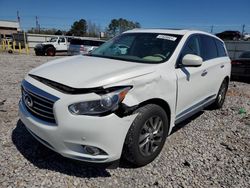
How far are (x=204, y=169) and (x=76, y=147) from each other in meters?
1.71

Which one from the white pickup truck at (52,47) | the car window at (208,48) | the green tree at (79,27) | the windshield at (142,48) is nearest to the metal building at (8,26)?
the green tree at (79,27)

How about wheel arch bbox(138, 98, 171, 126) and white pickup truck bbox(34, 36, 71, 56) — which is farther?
white pickup truck bbox(34, 36, 71, 56)

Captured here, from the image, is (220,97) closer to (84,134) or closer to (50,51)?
(84,134)

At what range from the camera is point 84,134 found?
2.33 metres

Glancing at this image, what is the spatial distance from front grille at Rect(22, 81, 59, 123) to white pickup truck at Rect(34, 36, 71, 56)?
66.5ft

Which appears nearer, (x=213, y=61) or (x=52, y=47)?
(x=213, y=61)

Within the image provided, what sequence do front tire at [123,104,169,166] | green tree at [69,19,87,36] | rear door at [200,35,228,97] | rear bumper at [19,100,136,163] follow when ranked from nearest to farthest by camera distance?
rear bumper at [19,100,136,163] → front tire at [123,104,169,166] → rear door at [200,35,228,97] → green tree at [69,19,87,36]

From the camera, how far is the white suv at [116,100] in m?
2.34

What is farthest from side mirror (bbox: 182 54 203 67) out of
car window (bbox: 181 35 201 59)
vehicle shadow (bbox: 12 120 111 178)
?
vehicle shadow (bbox: 12 120 111 178)

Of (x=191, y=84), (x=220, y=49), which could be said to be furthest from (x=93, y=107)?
(x=220, y=49)

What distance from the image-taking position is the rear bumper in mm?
2316

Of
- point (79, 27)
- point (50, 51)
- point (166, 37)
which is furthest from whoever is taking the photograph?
point (79, 27)

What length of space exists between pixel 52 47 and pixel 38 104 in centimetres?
2103

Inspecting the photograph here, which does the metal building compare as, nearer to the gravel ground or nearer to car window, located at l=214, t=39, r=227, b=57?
car window, located at l=214, t=39, r=227, b=57
